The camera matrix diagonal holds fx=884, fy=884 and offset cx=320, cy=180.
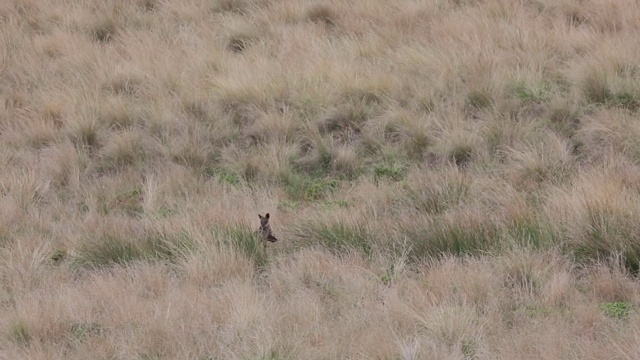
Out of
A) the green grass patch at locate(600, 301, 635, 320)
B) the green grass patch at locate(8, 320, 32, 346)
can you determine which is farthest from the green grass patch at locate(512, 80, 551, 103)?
the green grass patch at locate(8, 320, 32, 346)

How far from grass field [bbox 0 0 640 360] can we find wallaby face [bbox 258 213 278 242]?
0.11 meters

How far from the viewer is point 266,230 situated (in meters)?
6.38

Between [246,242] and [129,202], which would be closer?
[246,242]

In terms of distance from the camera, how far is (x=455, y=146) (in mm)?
8172

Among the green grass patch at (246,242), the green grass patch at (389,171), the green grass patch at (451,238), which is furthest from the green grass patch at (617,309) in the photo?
the green grass patch at (389,171)

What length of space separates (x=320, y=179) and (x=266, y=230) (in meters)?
1.94

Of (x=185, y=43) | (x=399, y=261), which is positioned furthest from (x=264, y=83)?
(x=399, y=261)

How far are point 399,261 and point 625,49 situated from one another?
4.80 m

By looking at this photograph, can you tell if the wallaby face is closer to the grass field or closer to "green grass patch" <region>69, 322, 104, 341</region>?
the grass field

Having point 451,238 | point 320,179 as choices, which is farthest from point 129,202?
point 451,238

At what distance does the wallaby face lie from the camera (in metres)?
6.30

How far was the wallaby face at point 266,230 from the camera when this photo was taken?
6305 mm

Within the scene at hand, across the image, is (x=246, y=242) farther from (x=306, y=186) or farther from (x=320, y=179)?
(x=320, y=179)

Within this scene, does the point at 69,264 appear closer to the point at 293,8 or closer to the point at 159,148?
the point at 159,148
